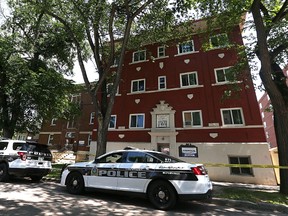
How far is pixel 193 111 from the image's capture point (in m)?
16.2

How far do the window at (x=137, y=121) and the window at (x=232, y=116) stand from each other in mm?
6743

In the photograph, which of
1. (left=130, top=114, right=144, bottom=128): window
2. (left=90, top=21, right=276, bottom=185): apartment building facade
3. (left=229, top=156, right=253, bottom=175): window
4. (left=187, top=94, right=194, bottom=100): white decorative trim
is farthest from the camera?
(left=130, top=114, right=144, bottom=128): window

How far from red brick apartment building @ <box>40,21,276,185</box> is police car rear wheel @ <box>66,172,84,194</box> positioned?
900 cm

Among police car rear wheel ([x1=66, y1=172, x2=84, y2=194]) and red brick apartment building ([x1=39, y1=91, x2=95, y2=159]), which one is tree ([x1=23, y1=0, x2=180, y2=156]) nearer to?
police car rear wheel ([x1=66, y1=172, x2=84, y2=194])

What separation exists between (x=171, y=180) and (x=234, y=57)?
44.6 feet

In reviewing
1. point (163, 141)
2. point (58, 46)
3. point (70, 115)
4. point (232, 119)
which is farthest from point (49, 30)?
point (232, 119)

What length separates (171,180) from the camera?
19.2 feet

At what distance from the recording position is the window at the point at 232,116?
14679 millimetres

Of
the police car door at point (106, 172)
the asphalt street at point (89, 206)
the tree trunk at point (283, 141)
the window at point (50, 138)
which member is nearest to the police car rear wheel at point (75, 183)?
the asphalt street at point (89, 206)

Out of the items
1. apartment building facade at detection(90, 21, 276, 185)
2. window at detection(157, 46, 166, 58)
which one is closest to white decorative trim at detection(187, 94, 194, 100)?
apartment building facade at detection(90, 21, 276, 185)

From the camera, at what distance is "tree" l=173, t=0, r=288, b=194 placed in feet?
27.1

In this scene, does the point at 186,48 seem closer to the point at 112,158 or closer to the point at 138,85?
the point at 138,85

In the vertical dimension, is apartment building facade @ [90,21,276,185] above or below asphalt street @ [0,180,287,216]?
above

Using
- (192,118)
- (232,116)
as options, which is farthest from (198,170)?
(192,118)
